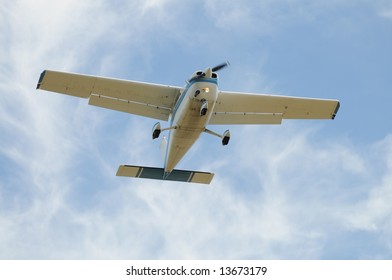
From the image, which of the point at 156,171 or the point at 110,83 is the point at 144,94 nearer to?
the point at 110,83

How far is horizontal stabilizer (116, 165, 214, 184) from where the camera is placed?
31766 mm

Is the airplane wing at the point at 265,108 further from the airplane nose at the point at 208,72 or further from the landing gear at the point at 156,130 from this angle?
the airplane nose at the point at 208,72

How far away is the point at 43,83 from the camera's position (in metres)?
29.1

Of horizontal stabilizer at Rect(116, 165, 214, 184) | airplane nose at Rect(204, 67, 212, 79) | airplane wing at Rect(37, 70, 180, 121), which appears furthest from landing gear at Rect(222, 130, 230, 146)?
horizontal stabilizer at Rect(116, 165, 214, 184)

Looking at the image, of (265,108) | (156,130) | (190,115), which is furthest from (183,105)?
(265,108)

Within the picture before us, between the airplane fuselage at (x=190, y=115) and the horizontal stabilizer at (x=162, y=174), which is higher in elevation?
the horizontal stabilizer at (x=162, y=174)

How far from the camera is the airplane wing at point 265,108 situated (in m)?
31.0

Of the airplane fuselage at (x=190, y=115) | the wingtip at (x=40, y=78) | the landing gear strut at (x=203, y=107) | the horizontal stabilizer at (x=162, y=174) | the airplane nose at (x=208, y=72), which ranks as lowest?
the landing gear strut at (x=203, y=107)

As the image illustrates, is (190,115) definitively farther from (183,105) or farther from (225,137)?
(225,137)

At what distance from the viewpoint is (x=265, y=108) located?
31562 millimetres

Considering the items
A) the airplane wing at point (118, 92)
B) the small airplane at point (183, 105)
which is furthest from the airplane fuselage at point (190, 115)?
the airplane wing at point (118, 92)

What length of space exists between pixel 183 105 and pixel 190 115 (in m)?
0.58

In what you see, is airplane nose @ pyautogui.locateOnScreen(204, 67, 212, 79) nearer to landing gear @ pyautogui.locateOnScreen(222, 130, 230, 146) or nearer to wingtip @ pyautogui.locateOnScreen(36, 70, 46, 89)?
landing gear @ pyautogui.locateOnScreen(222, 130, 230, 146)
